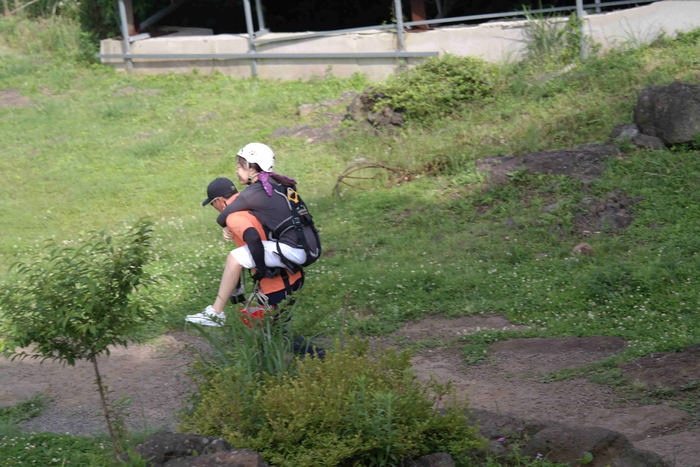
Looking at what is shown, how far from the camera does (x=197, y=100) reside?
1363cm

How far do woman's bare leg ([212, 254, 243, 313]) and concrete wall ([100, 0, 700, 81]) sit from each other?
872cm

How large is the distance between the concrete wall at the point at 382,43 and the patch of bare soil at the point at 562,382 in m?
7.65

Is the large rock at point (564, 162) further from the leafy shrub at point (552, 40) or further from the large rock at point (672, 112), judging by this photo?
the leafy shrub at point (552, 40)

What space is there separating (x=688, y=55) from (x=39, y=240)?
367 inches

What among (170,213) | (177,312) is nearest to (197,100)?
(170,213)

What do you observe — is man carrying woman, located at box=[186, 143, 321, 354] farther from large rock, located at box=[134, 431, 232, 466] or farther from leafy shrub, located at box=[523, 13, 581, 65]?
leafy shrub, located at box=[523, 13, 581, 65]

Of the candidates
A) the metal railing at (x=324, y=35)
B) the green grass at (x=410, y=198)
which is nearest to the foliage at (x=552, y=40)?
the metal railing at (x=324, y=35)

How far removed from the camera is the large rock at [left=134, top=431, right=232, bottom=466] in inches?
125

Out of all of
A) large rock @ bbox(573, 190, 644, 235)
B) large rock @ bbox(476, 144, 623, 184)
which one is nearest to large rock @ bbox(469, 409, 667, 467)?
large rock @ bbox(573, 190, 644, 235)

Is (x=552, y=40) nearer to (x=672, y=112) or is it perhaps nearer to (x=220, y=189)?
(x=672, y=112)

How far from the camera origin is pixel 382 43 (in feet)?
43.7

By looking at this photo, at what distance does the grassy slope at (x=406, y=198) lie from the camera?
604cm

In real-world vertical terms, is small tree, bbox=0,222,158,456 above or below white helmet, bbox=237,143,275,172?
below

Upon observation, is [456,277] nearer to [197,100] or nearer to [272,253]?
[272,253]
